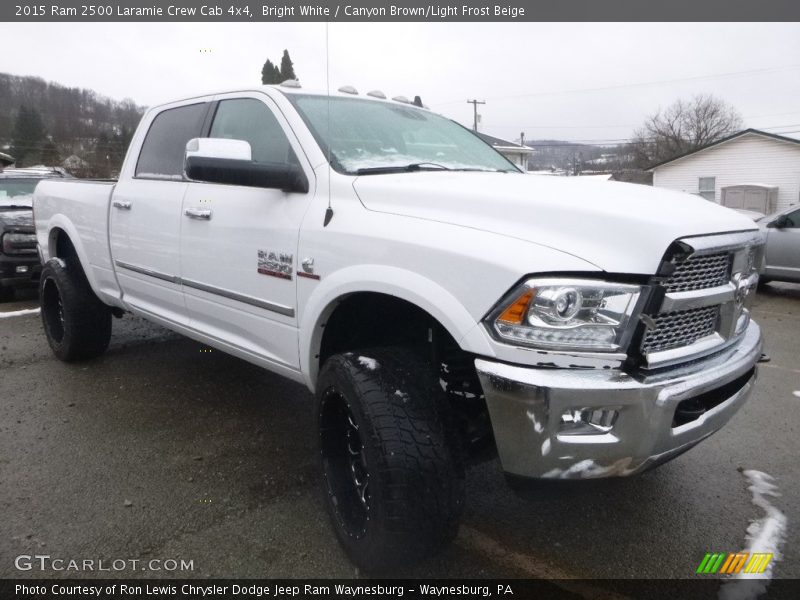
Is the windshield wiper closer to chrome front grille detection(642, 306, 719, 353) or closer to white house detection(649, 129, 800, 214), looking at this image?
chrome front grille detection(642, 306, 719, 353)

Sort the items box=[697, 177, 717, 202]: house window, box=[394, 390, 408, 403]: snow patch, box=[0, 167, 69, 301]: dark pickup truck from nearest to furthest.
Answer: box=[394, 390, 408, 403]: snow patch < box=[0, 167, 69, 301]: dark pickup truck < box=[697, 177, 717, 202]: house window

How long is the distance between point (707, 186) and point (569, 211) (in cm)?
2815

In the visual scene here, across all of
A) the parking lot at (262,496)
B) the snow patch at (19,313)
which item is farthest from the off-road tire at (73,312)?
the snow patch at (19,313)

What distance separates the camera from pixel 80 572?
2.39 meters

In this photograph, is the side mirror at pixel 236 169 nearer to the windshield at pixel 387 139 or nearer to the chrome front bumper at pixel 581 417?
the windshield at pixel 387 139

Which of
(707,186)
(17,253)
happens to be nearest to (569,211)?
(17,253)

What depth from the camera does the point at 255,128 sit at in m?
3.23

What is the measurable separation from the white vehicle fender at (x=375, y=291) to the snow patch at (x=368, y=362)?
26cm

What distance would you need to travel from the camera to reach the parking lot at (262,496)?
2510mm

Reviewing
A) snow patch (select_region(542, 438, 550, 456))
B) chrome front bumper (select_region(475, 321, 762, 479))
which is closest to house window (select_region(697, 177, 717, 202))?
chrome front bumper (select_region(475, 321, 762, 479))

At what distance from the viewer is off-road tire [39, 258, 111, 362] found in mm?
4684

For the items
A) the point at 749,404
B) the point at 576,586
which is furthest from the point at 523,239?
the point at 749,404

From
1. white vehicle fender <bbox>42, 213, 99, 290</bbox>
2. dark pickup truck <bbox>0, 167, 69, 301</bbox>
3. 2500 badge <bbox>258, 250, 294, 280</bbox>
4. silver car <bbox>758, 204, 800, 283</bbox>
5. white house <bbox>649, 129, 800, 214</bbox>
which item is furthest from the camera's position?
white house <bbox>649, 129, 800, 214</bbox>

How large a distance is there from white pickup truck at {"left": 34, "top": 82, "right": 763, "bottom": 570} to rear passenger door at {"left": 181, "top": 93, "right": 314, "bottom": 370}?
0.01 meters
